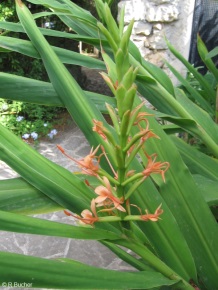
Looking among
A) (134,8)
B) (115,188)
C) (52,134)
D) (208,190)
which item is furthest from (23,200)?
(52,134)

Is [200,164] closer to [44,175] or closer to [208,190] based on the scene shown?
[208,190]

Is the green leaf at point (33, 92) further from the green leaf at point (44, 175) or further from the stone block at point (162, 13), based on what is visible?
the stone block at point (162, 13)

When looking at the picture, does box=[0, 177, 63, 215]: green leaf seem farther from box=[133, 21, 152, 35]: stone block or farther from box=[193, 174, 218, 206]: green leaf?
box=[133, 21, 152, 35]: stone block

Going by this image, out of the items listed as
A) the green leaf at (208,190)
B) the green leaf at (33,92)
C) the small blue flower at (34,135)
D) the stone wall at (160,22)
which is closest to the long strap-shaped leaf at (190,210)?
the green leaf at (208,190)

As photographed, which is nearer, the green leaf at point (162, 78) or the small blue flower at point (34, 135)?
the green leaf at point (162, 78)

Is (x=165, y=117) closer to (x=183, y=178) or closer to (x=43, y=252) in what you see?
(x=183, y=178)

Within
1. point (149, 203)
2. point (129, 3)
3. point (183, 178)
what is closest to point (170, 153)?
point (183, 178)

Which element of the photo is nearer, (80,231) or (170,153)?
(80,231)
